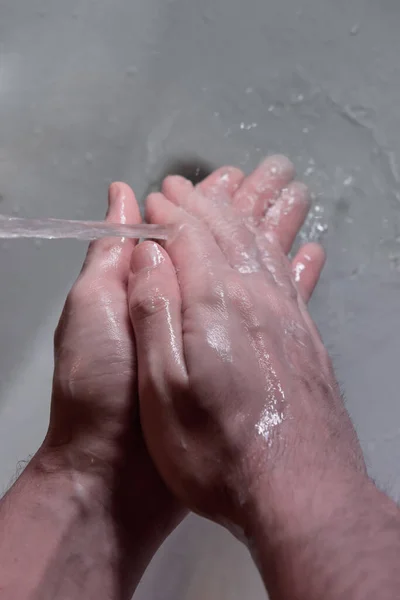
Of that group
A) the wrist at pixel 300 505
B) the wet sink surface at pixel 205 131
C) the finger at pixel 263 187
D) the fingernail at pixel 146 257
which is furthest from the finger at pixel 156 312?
Answer: the wet sink surface at pixel 205 131

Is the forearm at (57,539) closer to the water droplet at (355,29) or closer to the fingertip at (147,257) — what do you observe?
the fingertip at (147,257)

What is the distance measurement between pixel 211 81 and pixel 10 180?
0.45 metres

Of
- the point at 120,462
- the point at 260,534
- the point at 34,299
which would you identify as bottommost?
the point at 34,299

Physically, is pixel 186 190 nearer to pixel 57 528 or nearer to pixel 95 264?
pixel 95 264

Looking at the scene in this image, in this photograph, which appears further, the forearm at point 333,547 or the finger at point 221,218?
the finger at point 221,218

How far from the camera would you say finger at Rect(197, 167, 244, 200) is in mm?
885

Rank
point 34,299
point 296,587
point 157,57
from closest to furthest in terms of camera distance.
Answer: point 296,587 < point 34,299 < point 157,57

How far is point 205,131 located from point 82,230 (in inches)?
22.0

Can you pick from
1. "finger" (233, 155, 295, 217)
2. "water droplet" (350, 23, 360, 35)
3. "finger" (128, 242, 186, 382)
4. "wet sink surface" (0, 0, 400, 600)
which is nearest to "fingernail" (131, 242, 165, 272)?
"finger" (128, 242, 186, 382)

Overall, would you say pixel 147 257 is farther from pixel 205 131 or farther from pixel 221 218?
pixel 205 131

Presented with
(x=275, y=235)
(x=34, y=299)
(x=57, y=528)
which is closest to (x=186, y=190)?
(x=275, y=235)

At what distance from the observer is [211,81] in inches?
46.9

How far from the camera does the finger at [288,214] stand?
0.86 meters

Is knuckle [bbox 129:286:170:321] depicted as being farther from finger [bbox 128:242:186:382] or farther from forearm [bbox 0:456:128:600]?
forearm [bbox 0:456:128:600]
